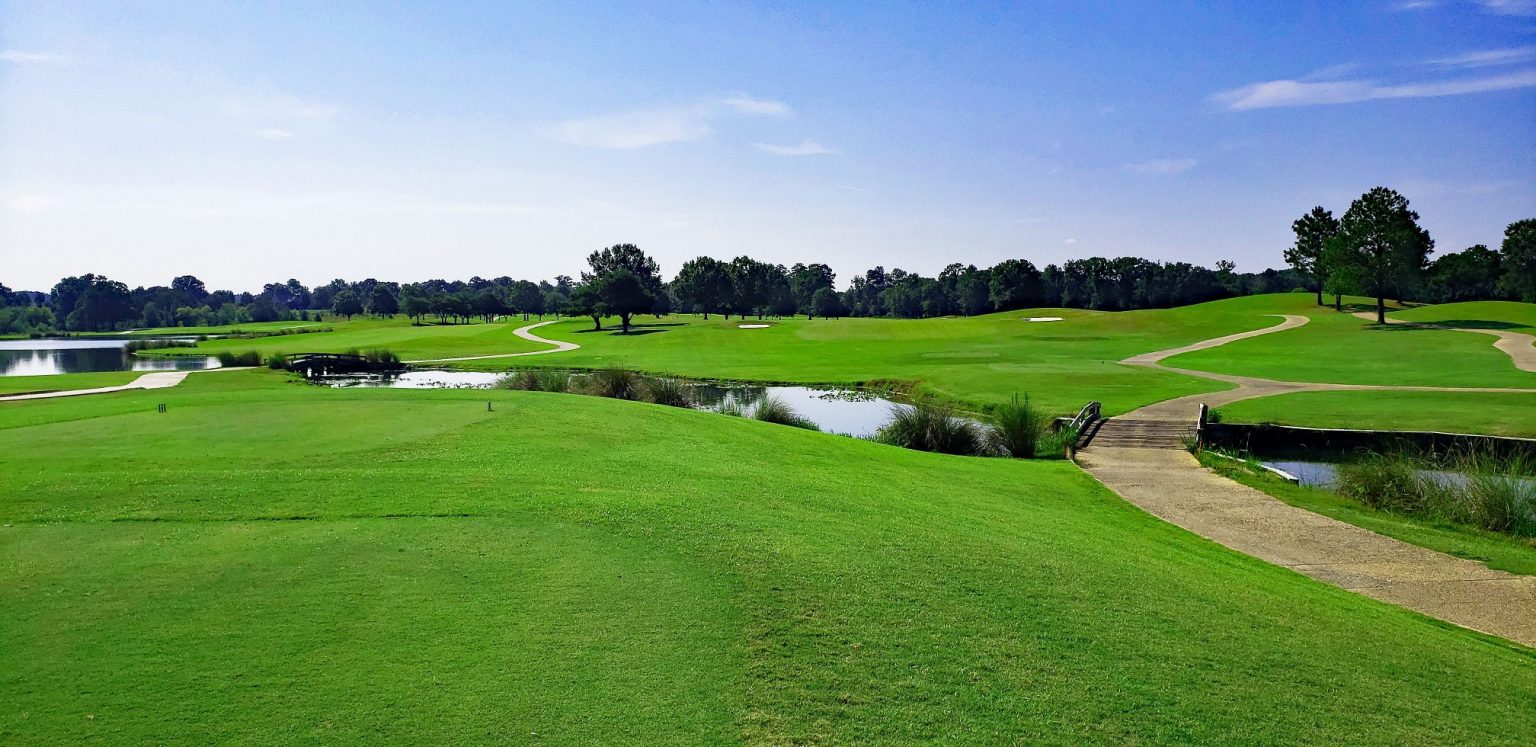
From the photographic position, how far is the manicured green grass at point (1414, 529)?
13.7 m

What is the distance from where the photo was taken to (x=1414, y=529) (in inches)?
615

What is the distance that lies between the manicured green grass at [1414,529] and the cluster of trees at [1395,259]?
66.0 meters

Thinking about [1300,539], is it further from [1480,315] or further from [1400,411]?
[1480,315]

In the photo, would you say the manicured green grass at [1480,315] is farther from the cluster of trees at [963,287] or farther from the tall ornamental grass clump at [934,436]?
the tall ornamental grass clump at [934,436]

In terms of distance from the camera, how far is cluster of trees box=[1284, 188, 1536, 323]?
72.1 m

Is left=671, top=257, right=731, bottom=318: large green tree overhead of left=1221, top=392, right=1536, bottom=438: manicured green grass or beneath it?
A: overhead

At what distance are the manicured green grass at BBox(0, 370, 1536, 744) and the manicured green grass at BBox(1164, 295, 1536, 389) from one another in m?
34.8

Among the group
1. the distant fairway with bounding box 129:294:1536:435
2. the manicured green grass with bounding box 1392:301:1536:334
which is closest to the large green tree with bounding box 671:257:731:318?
the distant fairway with bounding box 129:294:1536:435

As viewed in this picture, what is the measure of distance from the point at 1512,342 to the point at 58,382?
7954 centimetres

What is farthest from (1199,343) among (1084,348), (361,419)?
(361,419)

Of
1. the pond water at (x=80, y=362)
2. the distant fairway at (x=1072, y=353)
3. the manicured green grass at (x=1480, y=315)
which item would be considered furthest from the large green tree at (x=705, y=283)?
the manicured green grass at (x=1480, y=315)

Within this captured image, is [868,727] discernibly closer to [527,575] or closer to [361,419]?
[527,575]

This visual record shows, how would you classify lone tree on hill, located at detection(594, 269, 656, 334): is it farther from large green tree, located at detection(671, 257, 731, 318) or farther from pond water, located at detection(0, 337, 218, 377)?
pond water, located at detection(0, 337, 218, 377)

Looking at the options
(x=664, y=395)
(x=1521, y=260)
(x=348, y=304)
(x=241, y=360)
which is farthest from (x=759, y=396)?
(x=348, y=304)
